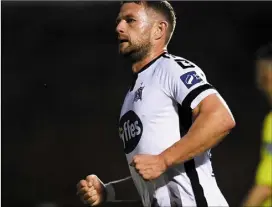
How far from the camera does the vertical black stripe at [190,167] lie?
396cm

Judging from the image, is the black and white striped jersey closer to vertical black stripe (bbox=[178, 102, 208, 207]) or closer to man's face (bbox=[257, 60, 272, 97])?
vertical black stripe (bbox=[178, 102, 208, 207])

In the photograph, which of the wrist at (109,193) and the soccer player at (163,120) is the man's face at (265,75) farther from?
the wrist at (109,193)

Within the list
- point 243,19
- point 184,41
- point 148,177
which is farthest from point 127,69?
point 148,177

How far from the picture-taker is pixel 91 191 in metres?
4.32

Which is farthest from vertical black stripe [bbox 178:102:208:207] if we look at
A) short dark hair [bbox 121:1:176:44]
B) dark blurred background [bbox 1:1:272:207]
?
dark blurred background [bbox 1:1:272:207]

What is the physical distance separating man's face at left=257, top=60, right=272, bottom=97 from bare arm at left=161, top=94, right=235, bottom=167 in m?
0.48

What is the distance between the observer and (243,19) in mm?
9258

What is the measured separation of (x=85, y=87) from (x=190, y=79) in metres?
5.44

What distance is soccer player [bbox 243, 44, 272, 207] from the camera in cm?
320

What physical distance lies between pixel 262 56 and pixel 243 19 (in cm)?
600

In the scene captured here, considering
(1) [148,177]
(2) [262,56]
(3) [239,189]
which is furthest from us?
(3) [239,189]

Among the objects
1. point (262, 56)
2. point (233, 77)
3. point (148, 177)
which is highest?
point (233, 77)

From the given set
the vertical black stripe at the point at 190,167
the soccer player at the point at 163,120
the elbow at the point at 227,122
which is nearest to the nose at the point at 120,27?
the soccer player at the point at 163,120

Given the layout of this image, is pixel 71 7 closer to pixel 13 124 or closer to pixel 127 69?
pixel 127 69
